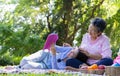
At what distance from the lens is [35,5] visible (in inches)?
451

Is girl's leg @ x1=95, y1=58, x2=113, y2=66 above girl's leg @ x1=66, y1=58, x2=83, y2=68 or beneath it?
beneath

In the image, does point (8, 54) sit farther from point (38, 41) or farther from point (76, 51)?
point (76, 51)

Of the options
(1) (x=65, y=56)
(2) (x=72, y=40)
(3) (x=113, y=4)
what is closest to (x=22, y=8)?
(2) (x=72, y=40)

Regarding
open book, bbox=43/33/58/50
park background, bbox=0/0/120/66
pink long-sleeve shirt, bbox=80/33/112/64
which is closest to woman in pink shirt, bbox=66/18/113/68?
pink long-sleeve shirt, bbox=80/33/112/64

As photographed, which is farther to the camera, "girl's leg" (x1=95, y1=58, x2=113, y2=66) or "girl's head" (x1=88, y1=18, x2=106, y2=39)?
"girl's head" (x1=88, y1=18, x2=106, y2=39)

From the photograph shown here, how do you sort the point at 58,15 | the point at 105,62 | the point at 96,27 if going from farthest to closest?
the point at 58,15
the point at 96,27
the point at 105,62

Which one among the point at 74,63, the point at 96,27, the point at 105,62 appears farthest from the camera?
the point at 96,27

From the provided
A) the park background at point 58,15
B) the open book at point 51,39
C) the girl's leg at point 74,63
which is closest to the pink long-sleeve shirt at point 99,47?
the girl's leg at point 74,63

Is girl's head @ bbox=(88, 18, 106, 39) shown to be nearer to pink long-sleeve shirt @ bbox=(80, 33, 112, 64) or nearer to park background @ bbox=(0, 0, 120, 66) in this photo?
pink long-sleeve shirt @ bbox=(80, 33, 112, 64)

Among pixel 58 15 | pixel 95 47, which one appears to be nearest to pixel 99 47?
pixel 95 47

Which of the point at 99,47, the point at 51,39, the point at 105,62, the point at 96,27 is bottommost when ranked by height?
the point at 105,62

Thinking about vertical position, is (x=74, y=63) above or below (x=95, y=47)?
below

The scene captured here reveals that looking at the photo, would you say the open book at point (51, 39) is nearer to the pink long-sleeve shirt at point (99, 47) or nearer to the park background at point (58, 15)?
the pink long-sleeve shirt at point (99, 47)

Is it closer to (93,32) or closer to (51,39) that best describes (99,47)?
(93,32)
